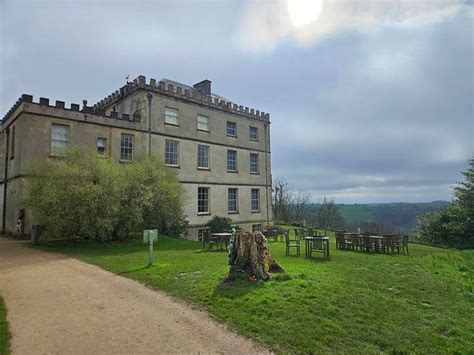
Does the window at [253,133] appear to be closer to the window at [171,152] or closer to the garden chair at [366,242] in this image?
the window at [171,152]

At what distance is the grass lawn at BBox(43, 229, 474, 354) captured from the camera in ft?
15.5

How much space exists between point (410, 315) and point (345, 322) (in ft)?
4.85

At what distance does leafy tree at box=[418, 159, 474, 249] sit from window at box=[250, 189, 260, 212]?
14488 millimetres

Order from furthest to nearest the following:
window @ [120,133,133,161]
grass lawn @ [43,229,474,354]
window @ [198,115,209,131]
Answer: window @ [198,115,209,131] → window @ [120,133,133,161] → grass lawn @ [43,229,474,354]

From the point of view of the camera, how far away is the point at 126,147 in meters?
20.9

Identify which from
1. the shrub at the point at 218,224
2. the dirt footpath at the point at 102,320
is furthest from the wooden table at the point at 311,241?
the shrub at the point at 218,224

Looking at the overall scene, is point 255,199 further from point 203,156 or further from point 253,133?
point 203,156

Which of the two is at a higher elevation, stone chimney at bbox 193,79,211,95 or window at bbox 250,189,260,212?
stone chimney at bbox 193,79,211,95

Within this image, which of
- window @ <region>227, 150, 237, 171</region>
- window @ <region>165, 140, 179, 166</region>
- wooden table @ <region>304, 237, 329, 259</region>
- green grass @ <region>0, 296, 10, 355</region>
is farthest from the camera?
window @ <region>227, 150, 237, 171</region>

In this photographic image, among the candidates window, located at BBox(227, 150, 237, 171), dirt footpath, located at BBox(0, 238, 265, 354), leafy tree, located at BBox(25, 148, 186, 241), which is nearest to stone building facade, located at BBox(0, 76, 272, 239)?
window, located at BBox(227, 150, 237, 171)

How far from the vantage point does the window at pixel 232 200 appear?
26775mm

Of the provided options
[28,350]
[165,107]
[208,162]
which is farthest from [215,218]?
[28,350]

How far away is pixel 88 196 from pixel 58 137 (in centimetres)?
675

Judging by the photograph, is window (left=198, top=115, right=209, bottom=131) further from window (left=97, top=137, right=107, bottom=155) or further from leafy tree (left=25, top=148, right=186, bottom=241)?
leafy tree (left=25, top=148, right=186, bottom=241)
